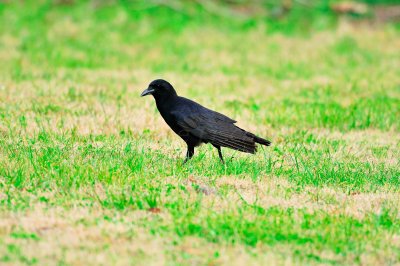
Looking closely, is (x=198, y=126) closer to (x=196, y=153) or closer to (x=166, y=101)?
(x=166, y=101)

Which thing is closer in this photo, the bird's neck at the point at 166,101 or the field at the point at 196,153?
the field at the point at 196,153

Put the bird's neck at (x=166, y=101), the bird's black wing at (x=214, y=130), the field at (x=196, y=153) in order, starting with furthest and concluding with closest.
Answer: the bird's neck at (x=166, y=101) < the bird's black wing at (x=214, y=130) < the field at (x=196, y=153)

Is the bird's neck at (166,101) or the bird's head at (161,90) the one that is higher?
the bird's head at (161,90)

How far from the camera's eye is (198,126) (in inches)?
349

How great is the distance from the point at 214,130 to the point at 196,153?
3.02ft

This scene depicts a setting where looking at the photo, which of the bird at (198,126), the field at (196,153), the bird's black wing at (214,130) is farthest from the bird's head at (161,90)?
the field at (196,153)

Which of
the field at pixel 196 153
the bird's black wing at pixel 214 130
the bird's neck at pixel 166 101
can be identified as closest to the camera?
the field at pixel 196 153

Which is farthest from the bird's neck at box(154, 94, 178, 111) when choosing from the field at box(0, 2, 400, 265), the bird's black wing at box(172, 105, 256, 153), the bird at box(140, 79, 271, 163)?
the field at box(0, 2, 400, 265)

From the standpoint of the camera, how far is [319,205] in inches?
299

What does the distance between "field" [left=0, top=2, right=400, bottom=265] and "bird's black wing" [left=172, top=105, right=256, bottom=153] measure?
0.85ft

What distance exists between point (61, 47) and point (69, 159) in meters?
9.29

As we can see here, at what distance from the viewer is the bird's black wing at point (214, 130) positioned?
28.5ft

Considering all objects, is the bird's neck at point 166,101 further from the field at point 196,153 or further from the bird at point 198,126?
the field at point 196,153

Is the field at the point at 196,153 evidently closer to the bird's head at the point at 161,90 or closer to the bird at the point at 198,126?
the bird at the point at 198,126
